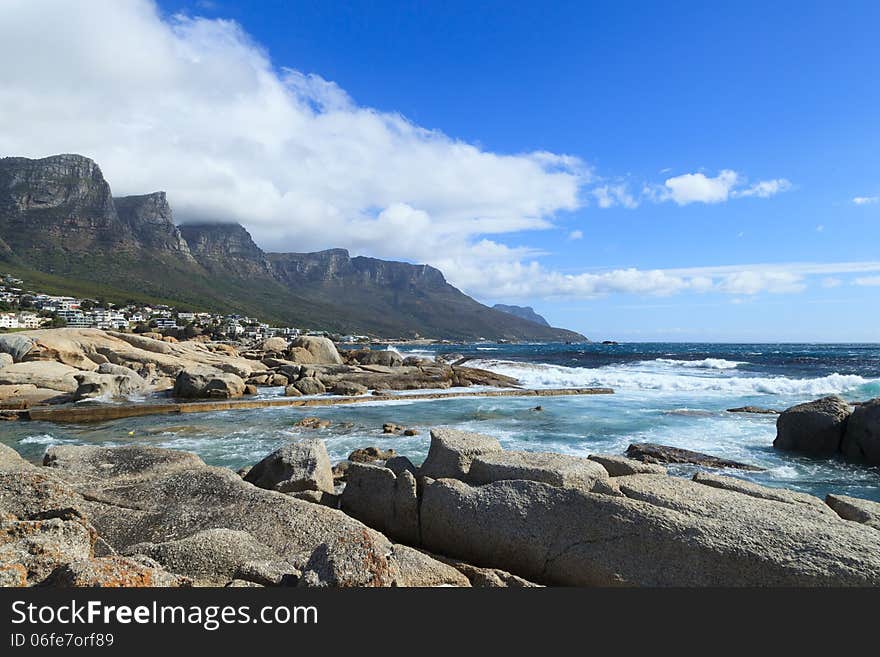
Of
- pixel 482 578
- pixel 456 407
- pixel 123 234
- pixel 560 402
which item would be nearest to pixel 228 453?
pixel 482 578

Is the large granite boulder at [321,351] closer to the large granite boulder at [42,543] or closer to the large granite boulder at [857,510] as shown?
the large granite boulder at [42,543]

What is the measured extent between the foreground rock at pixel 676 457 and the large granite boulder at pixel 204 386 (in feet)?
80.4

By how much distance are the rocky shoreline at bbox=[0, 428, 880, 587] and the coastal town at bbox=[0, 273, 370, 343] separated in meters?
74.0

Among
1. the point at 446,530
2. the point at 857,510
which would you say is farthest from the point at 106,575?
the point at 857,510

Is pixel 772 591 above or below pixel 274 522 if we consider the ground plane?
above

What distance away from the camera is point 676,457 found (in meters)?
14.9

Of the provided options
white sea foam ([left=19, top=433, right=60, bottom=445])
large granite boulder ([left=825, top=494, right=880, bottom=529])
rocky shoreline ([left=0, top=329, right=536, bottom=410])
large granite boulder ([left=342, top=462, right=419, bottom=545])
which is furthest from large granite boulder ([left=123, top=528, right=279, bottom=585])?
rocky shoreline ([left=0, top=329, right=536, bottom=410])

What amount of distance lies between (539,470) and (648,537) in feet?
5.98

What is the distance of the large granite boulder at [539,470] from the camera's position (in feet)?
22.1

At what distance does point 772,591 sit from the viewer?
445 cm

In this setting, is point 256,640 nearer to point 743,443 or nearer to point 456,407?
point 743,443

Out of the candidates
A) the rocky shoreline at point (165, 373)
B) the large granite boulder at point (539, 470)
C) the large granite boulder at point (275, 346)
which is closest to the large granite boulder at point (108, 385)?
the rocky shoreline at point (165, 373)

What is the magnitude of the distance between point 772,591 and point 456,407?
25.0 m

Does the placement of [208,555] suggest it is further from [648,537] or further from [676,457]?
[676,457]
